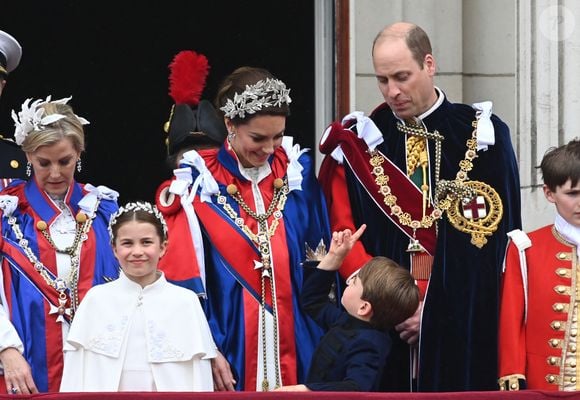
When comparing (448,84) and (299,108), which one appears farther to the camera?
(299,108)

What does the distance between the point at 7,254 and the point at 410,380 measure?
143cm

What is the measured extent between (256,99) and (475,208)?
2.74ft

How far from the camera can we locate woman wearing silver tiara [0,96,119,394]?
18.1 feet

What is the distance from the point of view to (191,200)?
5.65 metres

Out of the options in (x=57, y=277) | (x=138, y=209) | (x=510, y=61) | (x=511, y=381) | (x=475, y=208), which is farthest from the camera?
(x=510, y=61)

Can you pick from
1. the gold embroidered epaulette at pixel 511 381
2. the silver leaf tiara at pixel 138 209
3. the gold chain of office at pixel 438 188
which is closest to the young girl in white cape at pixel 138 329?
the silver leaf tiara at pixel 138 209

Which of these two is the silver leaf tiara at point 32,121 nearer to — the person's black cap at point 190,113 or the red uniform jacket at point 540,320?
the person's black cap at point 190,113

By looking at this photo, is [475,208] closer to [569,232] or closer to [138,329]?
[569,232]

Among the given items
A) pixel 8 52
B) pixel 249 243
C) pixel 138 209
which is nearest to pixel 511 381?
pixel 249 243

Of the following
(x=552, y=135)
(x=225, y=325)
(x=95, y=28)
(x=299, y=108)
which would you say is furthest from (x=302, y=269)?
(x=95, y=28)

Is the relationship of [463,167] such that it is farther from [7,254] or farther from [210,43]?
[210,43]

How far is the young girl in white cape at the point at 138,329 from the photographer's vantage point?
523cm

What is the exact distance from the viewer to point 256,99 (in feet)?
18.3

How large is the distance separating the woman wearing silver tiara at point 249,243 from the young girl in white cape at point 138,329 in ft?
0.68
